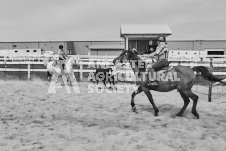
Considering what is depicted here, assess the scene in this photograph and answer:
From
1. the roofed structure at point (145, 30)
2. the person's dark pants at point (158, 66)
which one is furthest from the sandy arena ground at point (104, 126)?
the roofed structure at point (145, 30)

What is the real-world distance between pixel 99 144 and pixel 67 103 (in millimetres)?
4106

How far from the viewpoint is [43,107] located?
23.5 ft

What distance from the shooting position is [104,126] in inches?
207

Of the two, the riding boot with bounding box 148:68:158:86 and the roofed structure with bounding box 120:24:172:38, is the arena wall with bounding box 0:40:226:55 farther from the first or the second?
the riding boot with bounding box 148:68:158:86

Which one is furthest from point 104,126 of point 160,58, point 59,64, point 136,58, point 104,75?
point 59,64

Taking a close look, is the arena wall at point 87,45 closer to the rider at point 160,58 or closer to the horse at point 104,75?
the horse at point 104,75

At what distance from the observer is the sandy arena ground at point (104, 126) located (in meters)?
4.06

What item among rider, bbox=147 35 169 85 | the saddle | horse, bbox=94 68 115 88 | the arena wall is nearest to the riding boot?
rider, bbox=147 35 169 85

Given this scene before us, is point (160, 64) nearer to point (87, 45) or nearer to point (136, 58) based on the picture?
point (136, 58)

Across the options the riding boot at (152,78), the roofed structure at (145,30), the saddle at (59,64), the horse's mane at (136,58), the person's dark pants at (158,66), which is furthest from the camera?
the roofed structure at (145,30)

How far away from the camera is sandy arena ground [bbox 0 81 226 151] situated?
4.06 meters

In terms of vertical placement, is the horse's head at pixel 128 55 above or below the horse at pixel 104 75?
above

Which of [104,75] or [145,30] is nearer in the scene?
[104,75]

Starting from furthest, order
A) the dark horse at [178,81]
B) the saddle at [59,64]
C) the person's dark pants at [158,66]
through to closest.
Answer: the saddle at [59,64]
the person's dark pants at [158,66]
the dark horse at [178,81]
